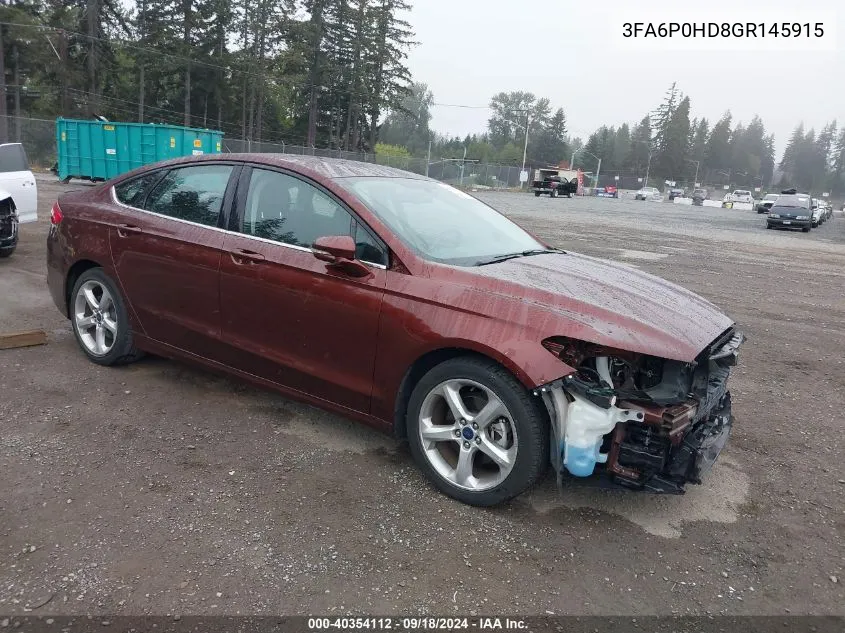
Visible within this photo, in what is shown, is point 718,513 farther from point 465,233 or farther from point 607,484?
point 465,233

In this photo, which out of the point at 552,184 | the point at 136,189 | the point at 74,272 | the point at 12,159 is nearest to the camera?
the point at 136,189

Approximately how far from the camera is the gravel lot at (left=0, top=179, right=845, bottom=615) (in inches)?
99.0

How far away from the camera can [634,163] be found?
399 ft

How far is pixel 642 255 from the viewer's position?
44.0 feet

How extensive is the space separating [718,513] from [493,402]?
1367 millimetres

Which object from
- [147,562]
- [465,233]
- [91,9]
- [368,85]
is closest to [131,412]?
[147,562]

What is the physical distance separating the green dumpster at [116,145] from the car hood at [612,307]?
71.7 ft

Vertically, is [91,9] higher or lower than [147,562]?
higher

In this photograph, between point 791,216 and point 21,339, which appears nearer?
point 21,339

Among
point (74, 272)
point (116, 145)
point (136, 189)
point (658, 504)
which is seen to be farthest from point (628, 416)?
point (116, 145)

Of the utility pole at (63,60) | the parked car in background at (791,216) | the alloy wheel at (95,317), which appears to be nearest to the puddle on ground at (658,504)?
the alloy wheel at (95,317)

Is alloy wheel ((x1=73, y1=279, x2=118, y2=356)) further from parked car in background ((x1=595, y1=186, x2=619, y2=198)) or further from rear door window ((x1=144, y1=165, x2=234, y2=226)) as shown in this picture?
parked car in background ((x1=595, y1=186, x2=619, y2=198))

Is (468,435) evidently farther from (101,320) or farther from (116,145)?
(116,145)

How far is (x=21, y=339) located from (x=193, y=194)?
209cm
